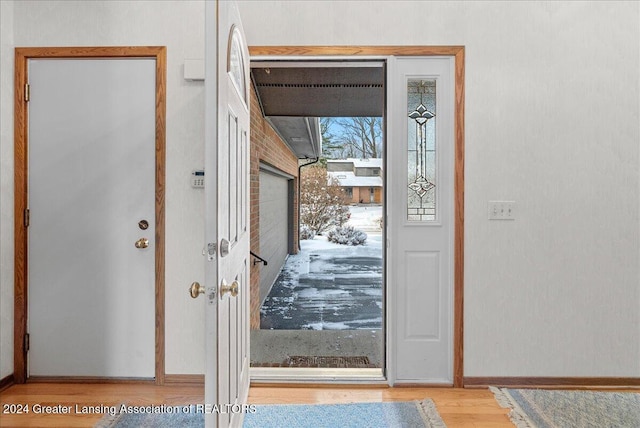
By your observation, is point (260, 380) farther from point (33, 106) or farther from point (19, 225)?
point (33, 106)

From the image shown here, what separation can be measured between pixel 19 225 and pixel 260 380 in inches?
67.2

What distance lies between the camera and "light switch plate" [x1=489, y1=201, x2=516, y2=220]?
2.39 metres

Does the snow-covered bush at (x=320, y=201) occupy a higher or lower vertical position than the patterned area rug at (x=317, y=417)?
→ higher

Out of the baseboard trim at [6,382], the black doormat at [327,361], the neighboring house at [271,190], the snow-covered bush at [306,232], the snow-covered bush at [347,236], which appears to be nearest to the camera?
the baseboard trim at [6,382]

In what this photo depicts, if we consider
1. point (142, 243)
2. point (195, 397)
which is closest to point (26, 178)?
point (142, 243)

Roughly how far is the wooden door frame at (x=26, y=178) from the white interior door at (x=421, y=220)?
136 cm

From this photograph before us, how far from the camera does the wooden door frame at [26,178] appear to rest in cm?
235

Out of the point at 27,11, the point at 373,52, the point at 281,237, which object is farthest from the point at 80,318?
the point at 281,237

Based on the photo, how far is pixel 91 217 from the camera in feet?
7.84

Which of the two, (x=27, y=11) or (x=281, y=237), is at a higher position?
(x=27, y=11)

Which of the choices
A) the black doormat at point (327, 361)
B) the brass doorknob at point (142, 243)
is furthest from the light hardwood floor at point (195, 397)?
the brass doorknob at point (142, 243)

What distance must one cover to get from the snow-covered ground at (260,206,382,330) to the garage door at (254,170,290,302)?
9.2 inches

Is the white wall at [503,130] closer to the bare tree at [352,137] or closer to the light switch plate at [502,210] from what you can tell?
the light switch plate at [502,210]

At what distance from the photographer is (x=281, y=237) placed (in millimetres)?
7578
